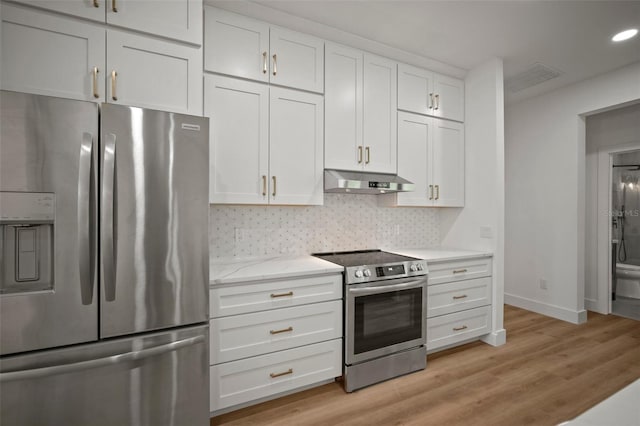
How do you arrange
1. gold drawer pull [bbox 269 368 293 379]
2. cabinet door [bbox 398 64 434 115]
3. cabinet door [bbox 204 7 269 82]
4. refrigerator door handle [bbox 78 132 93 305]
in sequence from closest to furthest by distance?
refrigerator door handle [bbox 78 132 93 305] → gold drawer pull [bbox 269 368 293 379] → cabinet door [bbox 204 7 269 82] → cabinet door [bbox 398 64 434 115]

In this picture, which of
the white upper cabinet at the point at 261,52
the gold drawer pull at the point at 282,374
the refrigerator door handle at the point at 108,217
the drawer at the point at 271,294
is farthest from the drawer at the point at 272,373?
the white upper cabinet at the point at 261,52

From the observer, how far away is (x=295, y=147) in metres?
2.47

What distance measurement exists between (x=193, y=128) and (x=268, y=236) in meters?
1.26

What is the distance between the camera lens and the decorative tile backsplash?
2.54 m

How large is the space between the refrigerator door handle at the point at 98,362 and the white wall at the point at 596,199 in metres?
4.79

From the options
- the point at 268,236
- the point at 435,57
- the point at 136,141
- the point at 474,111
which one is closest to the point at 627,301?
the point at 474,111

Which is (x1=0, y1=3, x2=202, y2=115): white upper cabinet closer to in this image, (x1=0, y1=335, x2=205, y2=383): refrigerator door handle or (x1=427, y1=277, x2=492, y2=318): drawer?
(x1=0, y1=335, x2=205, y2=383): refrigerator door handle

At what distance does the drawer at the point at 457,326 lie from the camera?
8.80 ft

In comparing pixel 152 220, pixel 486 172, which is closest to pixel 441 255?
pixel 486 172

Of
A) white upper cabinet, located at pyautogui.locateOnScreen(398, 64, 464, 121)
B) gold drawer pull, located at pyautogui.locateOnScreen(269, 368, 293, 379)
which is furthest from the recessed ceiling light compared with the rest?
gold drawer pull, located at pyautogui.locateOnScreen(269, 368, 293, 379)

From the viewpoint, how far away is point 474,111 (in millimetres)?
3252

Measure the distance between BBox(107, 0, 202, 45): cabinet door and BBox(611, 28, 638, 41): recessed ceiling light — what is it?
3448mm

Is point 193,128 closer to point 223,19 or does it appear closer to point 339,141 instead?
point 223,19

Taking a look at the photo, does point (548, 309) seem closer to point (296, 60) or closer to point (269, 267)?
point (269, 267)
